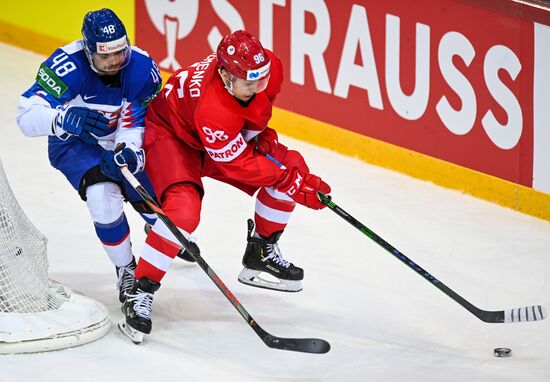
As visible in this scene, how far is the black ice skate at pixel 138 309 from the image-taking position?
15.6 feet

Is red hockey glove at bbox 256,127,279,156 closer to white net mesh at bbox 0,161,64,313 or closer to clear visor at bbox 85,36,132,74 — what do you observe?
clear visor at bbox 85,36,132,74

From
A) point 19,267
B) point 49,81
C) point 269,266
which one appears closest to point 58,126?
point 49,81

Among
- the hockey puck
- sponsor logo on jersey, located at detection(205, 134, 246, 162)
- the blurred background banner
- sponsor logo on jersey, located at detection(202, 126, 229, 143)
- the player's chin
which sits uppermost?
the blurred background banner

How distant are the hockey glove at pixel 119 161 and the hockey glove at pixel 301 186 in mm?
509

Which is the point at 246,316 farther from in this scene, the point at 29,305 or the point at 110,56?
the point at 110,56

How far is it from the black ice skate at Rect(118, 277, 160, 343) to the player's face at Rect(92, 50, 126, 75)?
0.76m

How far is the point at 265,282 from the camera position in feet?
17.5

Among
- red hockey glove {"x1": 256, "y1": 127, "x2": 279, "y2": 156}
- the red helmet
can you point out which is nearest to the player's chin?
the red helmet

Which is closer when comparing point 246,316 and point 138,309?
point 246,316

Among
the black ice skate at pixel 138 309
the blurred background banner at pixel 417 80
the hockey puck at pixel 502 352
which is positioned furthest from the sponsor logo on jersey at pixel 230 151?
the blurred background banner at pixel 417 80

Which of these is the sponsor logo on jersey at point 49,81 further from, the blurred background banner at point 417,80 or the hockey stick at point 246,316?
the blurred background banner at point 417,80

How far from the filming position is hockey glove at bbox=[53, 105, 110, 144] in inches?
183

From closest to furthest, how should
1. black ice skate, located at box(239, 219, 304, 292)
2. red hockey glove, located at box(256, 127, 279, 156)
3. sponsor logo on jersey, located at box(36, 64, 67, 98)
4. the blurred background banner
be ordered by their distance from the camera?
sponsor logo on jersey, located at box(36, 64, 67, 98)
red hockey glove, located at box(256, 127, 279, 156)
black ice skate, located at box(239, 219, 304, 292)
the blurred background banner

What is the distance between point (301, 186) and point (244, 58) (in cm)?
54
